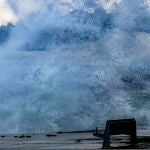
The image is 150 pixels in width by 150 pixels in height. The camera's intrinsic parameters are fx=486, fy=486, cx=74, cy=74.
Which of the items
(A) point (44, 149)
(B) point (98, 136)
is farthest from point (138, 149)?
(B) point (98, 136)

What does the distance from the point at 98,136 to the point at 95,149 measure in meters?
20.6

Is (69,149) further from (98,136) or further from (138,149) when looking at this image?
(98,136)

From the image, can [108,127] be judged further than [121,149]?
Yes

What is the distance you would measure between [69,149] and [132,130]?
6.09 metres

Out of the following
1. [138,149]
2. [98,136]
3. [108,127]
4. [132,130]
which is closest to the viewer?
[138,149]

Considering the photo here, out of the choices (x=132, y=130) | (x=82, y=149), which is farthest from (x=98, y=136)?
(x=82, y=149)

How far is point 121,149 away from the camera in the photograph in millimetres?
35062

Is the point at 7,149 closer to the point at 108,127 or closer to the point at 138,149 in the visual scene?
the point at 108,127

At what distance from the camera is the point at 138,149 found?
114 ft

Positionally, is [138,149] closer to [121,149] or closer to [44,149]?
[121,149]

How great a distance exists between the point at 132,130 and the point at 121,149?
5.19m

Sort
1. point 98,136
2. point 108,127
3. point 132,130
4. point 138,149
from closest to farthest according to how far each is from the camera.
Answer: point 138,149 → point 108,127 → point 132,130 → point 98,136

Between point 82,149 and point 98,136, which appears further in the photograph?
point 98,136

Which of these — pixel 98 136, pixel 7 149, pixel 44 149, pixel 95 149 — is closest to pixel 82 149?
pixel 95 149
